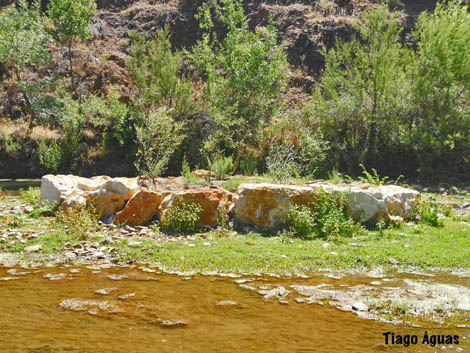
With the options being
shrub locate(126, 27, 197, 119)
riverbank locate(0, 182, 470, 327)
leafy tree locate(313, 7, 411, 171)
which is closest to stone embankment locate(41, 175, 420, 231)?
riverbank locate(0, 182, 470, 327)

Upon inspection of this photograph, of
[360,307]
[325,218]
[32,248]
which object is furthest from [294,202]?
[32,248]

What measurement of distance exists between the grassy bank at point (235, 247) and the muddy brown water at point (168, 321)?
916 mm

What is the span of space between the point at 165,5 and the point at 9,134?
17341 mm

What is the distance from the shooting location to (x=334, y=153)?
53.3 feet

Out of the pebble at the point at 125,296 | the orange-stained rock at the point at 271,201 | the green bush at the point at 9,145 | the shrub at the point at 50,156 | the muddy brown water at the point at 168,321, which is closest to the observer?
the muddy brown water at the point at 168,321

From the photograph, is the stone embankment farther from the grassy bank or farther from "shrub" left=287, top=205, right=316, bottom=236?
the grassy bank

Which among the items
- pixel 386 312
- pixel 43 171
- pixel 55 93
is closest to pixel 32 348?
pixel 386 312

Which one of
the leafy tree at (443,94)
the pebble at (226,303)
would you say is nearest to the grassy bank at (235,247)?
the pebble at (226,303)

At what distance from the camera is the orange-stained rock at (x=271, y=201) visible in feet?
27.8

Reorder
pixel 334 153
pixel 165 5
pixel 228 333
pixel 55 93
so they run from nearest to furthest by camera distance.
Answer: pixel 228 333
pixel 334 153
pixel 55 93
pixel 165 5

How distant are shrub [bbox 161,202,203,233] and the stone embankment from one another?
11cm

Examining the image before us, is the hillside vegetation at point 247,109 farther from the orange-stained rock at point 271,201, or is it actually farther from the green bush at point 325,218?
the green bush at point 325,218

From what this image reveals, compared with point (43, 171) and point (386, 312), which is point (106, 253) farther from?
point (43, 171)

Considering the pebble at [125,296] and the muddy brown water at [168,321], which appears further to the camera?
the pebble at [125,296]
